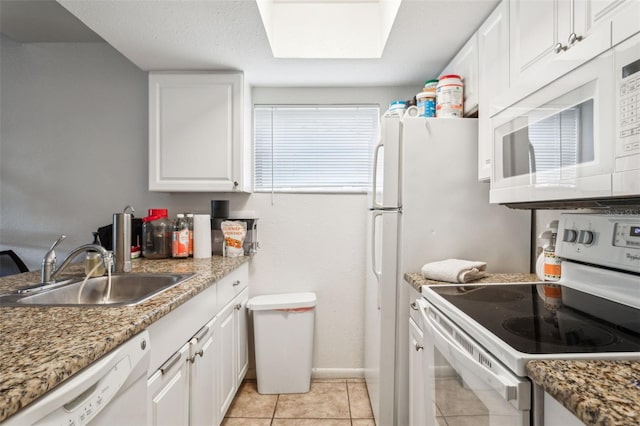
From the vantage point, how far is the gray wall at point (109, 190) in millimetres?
2408

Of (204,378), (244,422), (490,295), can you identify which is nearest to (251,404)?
(244,422)

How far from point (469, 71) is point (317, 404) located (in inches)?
83.9

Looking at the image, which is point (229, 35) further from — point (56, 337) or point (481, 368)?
point (481, 368)

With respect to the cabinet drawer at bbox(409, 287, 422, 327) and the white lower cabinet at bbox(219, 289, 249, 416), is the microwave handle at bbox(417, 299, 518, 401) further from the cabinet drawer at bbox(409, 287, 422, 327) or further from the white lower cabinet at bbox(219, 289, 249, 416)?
the white lower cabinet at bbox(219, 289, 249, 416)

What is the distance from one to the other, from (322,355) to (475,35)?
223 centimetres

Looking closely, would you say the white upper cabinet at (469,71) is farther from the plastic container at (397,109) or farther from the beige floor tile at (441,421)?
the beige floor tile at (441,421)

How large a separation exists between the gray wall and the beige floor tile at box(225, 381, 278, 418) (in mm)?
485

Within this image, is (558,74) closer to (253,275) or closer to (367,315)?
(367,315)

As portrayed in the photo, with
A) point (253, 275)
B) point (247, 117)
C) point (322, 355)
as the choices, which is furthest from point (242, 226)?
point (322, 355)

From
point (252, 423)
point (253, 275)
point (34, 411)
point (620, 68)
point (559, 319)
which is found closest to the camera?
point (34, 411)

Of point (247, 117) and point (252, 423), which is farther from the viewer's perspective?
point (247, 117)

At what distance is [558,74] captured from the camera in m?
0.98

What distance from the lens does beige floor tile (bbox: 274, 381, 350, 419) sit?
202 centimetres

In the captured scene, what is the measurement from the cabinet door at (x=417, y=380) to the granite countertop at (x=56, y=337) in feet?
3.14
